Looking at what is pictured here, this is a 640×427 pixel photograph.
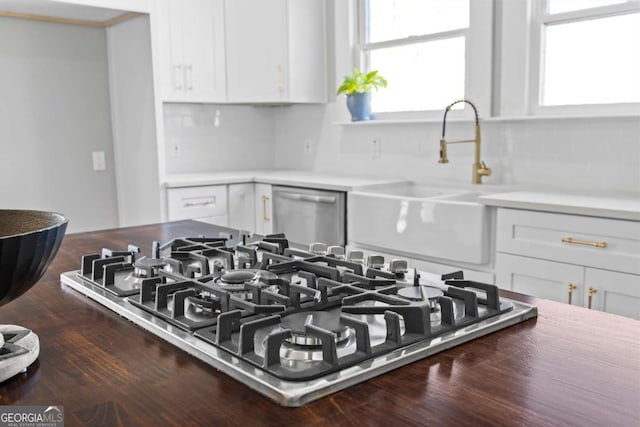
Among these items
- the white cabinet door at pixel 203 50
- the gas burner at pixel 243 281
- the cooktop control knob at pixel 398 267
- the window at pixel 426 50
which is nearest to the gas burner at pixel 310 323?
the gas burner at pixel 243 281

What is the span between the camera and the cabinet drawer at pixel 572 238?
2.26 m

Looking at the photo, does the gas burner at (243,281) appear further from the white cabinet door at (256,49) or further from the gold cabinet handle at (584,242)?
the white cabinet door at (256,49)

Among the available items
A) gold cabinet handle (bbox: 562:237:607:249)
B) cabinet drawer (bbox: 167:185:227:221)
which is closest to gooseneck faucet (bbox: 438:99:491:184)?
gold cabinet handle (bbox: 562:237:607:249)

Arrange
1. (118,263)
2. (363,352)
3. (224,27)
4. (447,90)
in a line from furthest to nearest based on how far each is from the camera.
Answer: (224,27), (447,90), (118,263), (363,352)

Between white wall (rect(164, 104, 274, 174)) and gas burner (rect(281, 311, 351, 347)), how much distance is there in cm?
357

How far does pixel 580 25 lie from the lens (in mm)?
3012

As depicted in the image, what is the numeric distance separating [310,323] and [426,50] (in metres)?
3.19

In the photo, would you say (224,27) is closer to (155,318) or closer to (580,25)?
(580,25)

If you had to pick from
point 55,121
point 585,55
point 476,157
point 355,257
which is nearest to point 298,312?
point 355,257

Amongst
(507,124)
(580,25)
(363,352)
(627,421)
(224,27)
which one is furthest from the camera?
(224,27)

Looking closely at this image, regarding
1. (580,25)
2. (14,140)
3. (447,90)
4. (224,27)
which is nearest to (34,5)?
(14,140)

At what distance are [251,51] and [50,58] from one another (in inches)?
51.1

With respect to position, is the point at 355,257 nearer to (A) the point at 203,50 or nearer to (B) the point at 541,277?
(B) the point at 541,277

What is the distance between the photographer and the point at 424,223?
2861 mm
